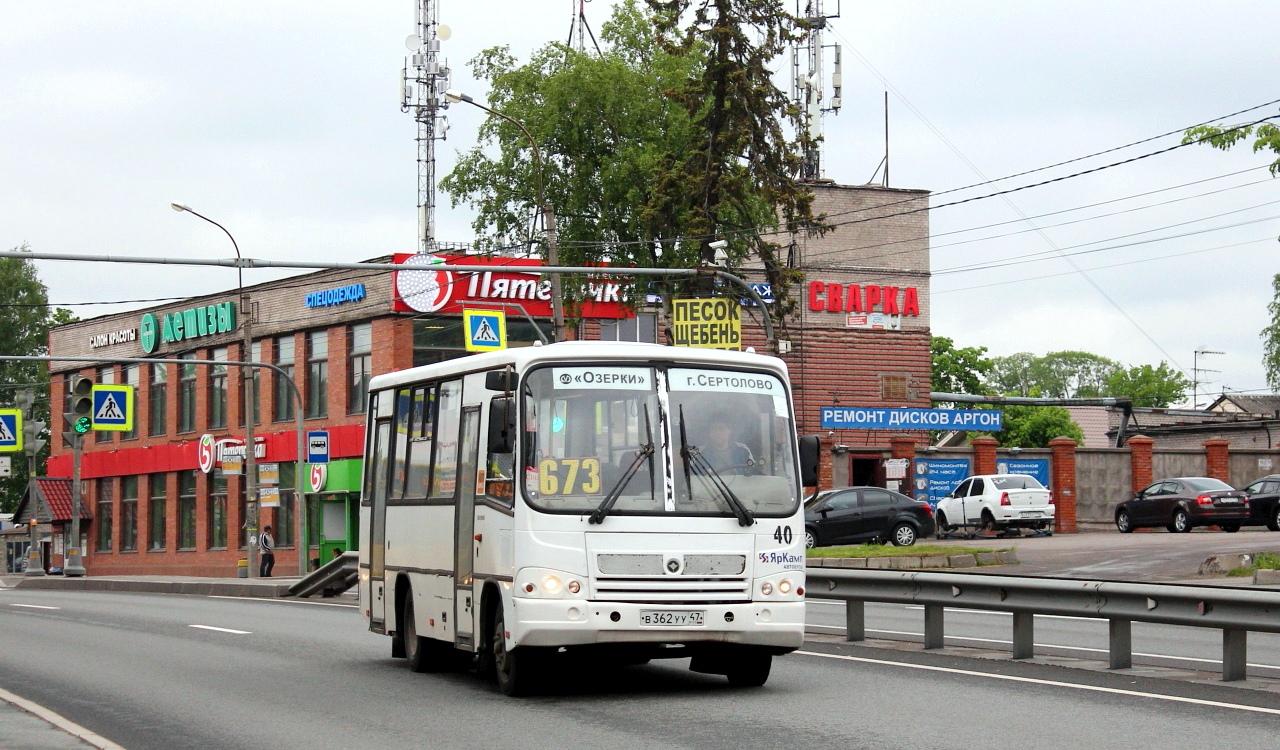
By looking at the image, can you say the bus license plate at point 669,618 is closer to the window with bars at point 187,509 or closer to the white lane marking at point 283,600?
the white lane marking at point 283,600

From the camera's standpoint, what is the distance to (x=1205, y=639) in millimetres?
17359

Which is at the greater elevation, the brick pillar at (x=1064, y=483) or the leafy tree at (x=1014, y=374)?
the leafy tree at (x=1014, y=374)

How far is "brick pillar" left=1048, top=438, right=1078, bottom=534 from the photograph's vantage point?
49938 mm

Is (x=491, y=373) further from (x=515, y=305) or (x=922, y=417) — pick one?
(x=922, y=417)

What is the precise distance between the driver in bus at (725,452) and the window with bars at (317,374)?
40847 millimetres

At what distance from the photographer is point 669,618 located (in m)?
12.1

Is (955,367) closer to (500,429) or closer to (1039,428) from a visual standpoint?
(1039,428)

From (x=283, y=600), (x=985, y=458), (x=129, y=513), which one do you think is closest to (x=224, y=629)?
(x=283, y=600)

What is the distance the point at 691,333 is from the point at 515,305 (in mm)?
17601

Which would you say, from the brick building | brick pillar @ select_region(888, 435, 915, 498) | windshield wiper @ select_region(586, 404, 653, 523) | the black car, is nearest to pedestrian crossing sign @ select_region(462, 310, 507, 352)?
the black car

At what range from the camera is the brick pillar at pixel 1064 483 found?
4994cm

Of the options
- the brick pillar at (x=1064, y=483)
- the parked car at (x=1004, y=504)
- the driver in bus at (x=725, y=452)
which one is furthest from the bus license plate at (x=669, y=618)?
the brick pillar at (x=1064, y=483)

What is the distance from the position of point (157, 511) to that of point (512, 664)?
5263 cm

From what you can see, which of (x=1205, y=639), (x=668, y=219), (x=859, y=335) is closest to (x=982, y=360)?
(x=859, y=335)
